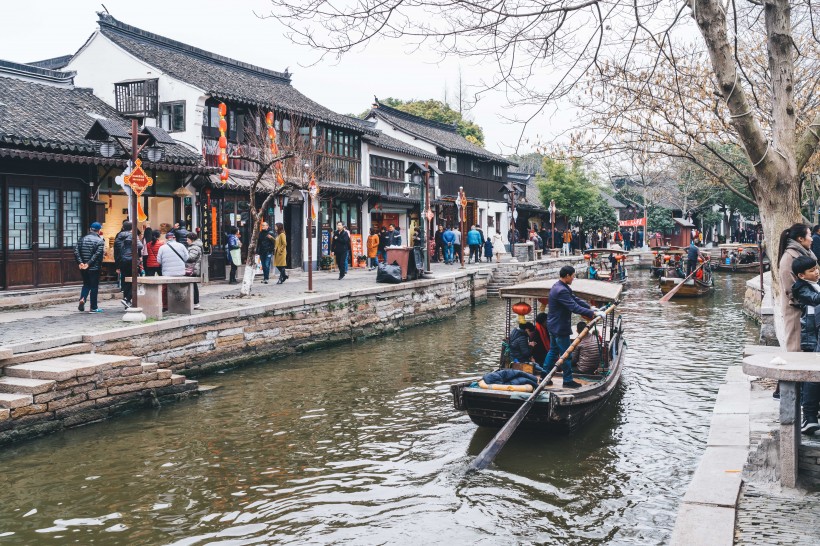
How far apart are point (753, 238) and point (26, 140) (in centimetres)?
6269

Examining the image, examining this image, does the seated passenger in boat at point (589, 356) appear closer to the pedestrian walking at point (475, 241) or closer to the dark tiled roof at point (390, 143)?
the dark tiled roof at point (390, 143)

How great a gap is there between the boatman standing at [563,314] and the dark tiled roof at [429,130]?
86.7 ft

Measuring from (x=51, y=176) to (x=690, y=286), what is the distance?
65.9ft

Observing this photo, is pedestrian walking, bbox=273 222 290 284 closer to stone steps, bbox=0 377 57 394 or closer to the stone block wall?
the stone block wall

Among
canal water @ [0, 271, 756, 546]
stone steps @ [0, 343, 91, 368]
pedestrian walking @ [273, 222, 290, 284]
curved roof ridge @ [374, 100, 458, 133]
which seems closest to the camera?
canal water @ [0, 271, 756, 546]

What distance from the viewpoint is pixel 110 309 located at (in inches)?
544

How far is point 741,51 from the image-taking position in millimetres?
15414

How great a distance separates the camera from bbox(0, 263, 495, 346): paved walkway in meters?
11.1

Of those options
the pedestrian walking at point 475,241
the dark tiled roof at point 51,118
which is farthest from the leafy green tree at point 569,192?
the dark tiled roof at point 51,118

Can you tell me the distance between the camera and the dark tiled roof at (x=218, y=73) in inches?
841

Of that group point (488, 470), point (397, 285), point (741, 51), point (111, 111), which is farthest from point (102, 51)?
point (488, 470)

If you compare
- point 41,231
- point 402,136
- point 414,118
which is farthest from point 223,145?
point 414,118

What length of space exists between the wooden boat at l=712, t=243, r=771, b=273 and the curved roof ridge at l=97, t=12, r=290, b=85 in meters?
24.8

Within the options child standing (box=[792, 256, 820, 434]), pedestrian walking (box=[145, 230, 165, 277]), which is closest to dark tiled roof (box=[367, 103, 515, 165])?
pedestrian walking (box=[145, 230, 165, 277])
